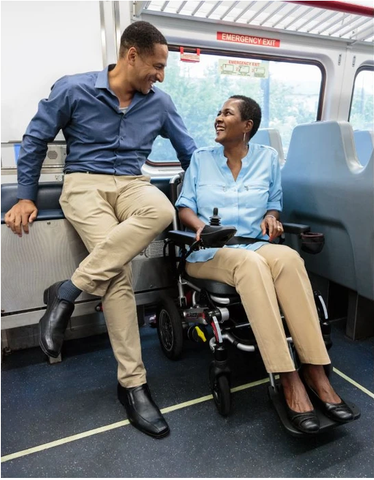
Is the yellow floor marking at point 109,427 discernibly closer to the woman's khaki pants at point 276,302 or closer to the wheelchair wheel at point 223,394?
the wheelchair wheel at point 223,394

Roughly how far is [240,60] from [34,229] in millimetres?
2379

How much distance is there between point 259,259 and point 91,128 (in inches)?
49.3

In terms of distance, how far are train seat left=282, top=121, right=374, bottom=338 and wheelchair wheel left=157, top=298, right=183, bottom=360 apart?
120 centimetres

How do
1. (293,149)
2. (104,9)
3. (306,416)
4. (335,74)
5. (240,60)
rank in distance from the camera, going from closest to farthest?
1. (306,416)
2. (104,9)
3. (293,149)
4. (240,60)
5. (335,74)

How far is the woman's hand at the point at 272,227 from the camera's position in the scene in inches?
81.5

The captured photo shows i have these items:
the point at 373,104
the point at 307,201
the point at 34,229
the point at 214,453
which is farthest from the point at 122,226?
the point at 373,104

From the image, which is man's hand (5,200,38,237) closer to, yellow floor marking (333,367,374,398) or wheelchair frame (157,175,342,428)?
wheelchair frame (157,175,342,428)

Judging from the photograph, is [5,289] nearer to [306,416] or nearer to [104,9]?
[306,416]

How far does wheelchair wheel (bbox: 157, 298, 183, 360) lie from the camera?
7.49ft

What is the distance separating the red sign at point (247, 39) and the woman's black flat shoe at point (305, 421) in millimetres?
2831

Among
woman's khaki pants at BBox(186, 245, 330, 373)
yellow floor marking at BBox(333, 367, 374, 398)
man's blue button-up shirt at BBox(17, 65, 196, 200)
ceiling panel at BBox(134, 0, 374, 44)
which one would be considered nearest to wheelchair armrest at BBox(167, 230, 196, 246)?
woman's khaki pants at BBox(186, 245, 330, 373)

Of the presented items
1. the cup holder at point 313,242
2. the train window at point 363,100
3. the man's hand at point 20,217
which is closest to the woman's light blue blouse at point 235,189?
the cup holder at point 313,242

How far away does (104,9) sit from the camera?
2607 millimetres

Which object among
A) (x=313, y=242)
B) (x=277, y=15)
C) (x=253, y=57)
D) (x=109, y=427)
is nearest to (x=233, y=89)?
(x=253, y=57)
